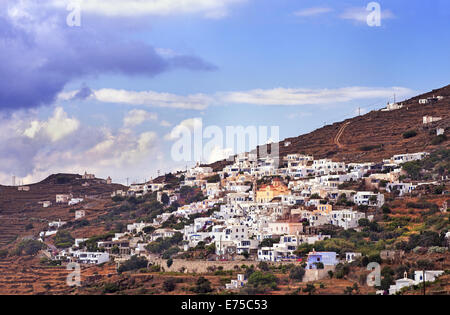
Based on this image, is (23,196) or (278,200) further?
(23,196)

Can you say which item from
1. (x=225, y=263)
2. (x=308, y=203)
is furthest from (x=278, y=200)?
(x=225, y=263)

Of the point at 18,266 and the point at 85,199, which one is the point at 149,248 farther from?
the point at 85,199

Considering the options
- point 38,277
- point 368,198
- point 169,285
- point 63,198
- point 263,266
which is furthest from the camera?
point 63,198

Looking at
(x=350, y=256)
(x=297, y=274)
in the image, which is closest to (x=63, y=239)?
(x=297, y=274)

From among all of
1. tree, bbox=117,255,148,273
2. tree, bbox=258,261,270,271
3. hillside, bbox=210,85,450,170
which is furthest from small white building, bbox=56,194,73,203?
tree, bbox=258,261,270,271

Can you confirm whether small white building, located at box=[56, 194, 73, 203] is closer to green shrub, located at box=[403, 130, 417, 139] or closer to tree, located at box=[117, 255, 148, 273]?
green shrub, located at box=[403, 130, 417, 139]

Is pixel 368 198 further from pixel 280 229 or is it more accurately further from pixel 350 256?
pixel 350 256

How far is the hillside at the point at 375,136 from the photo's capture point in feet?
203

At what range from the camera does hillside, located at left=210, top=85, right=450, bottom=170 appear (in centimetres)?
6194

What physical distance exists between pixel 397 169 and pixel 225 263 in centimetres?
1865

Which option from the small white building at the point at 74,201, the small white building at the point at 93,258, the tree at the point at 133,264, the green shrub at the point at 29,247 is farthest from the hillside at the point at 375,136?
the tree at the point at 133,264

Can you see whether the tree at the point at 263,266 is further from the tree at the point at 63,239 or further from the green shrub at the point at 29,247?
the green shrub at the point at 29,247

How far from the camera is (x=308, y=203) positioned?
159 feet

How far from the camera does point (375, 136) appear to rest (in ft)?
228
